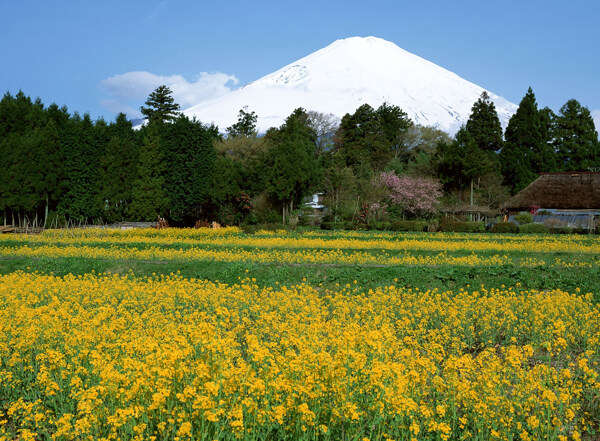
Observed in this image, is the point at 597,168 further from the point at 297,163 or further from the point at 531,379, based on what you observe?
the point at 531,379

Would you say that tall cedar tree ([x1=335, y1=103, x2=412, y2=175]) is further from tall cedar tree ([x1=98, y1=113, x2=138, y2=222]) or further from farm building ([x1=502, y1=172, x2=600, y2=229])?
tall cedar tree ([x1=98, y1=113, x2=138, y2=222])

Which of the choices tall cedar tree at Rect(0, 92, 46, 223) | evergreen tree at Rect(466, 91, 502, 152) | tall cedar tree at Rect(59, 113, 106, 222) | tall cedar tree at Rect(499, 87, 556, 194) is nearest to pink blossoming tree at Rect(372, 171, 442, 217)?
tall cedar tree at Rect(499, 87, 556, 194)

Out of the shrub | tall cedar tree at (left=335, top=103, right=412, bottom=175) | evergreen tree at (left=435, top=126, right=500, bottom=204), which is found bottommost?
the shrub

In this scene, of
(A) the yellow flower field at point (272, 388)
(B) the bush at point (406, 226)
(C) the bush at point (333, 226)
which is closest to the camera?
(A) the yellow flower field at point (272, 388)

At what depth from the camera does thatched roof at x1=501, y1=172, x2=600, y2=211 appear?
132 ft

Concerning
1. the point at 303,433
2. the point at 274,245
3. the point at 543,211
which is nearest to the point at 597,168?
the point at 543,211

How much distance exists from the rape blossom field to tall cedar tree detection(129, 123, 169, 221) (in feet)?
60.0

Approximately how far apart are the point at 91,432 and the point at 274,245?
15744mm

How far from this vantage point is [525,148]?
50.2 metres

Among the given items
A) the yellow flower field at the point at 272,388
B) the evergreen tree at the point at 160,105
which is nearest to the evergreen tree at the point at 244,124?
the evergreen tree at the point at 160,105

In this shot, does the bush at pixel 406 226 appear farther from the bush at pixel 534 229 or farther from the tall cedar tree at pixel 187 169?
the tall cedar tree at pixel 187 169

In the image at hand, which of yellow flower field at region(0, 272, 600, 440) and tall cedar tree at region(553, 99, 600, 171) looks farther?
tall cedar tree at region(553, 99, 600, 171)

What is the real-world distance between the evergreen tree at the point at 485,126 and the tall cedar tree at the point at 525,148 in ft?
10.6

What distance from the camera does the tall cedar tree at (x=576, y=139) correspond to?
53.0 meters
